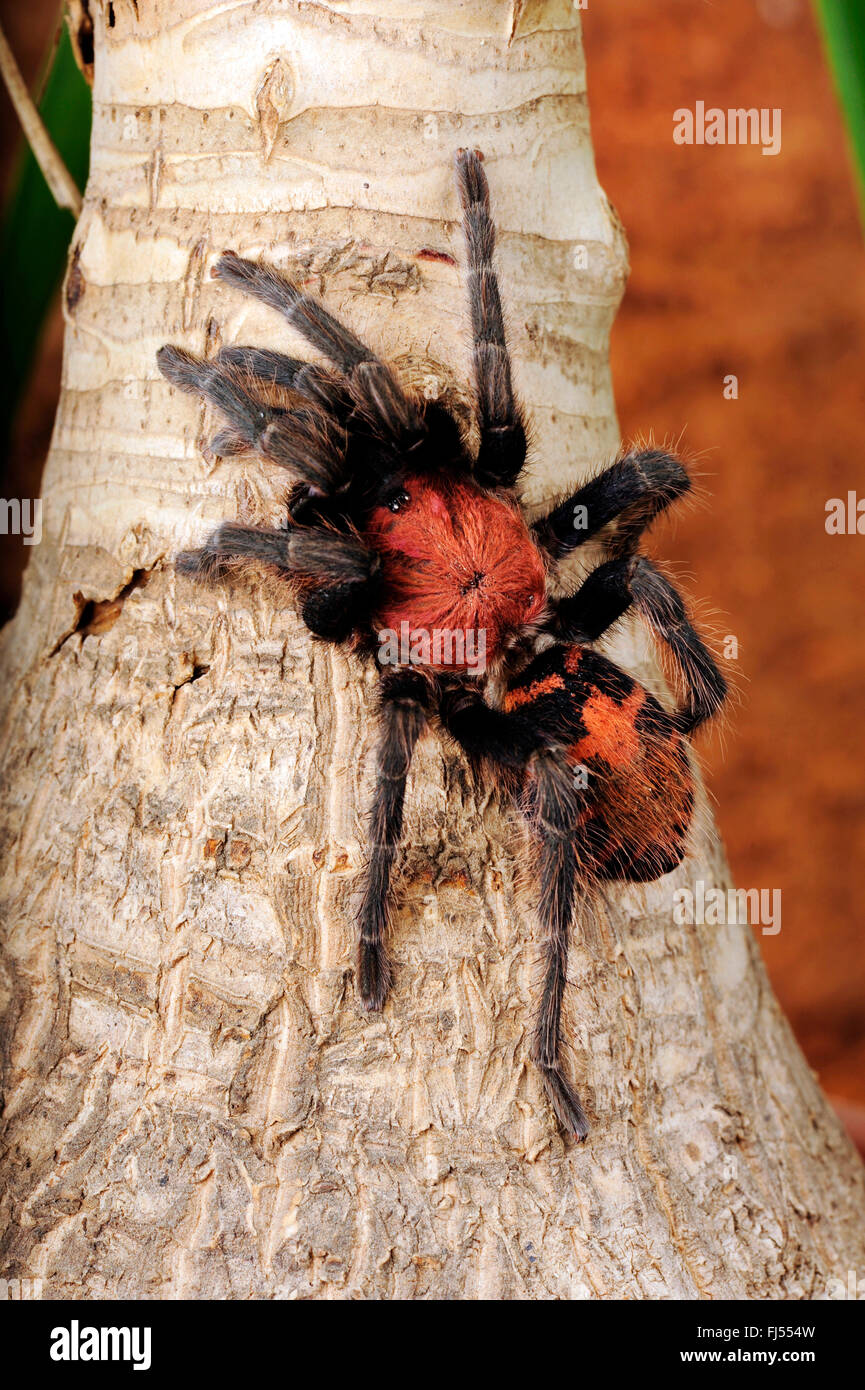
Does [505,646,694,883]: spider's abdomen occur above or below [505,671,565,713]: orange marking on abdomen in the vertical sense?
below

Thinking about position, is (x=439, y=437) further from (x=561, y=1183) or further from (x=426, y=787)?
(x=561, y=1183)

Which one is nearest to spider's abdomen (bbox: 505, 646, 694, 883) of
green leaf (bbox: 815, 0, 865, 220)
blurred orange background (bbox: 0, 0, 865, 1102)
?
green leaf (bbox: 815, 0, 865, 220)

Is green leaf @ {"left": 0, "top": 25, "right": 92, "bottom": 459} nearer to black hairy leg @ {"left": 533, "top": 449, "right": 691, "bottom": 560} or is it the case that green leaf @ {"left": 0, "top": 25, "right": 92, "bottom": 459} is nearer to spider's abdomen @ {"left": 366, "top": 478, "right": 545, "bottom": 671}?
spider's abdomen @ {"left": 366, "top": 478, "right": 545, "bottom": 671}

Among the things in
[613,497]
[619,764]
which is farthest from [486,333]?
[619,764]

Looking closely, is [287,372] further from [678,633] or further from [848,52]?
[848,52]

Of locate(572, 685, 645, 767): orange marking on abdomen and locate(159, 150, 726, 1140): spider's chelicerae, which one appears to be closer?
locate(159, 150, 726, 1140): spider's chelicerae

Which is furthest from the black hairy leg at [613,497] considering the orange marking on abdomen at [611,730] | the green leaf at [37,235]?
the green leaf at [37,235]

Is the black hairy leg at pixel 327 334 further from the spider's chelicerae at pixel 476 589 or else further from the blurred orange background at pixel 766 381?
the blurred orange background at pixel 766 381
